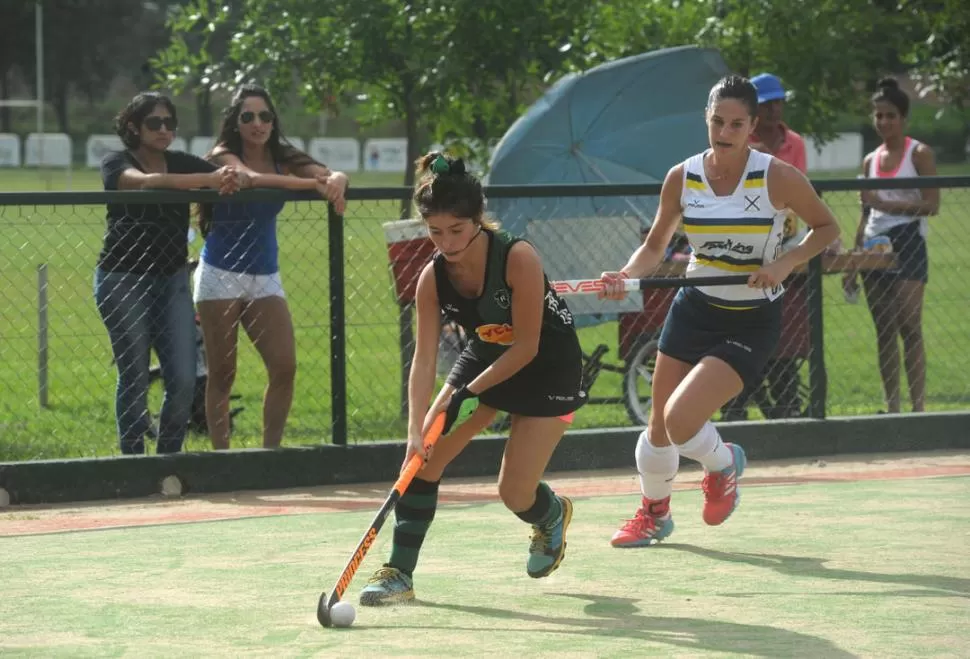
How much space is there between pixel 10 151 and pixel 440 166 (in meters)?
50.6

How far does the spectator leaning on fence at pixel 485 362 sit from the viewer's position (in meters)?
5.44

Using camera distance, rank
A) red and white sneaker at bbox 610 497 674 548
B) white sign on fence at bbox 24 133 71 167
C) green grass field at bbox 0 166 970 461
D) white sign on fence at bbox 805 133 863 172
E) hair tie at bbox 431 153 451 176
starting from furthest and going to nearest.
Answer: white sign on fence at bbox 805 133 863 172 < white sign on fence at bbox 24 133 71 167 < green grass field at bbox 0 166 970 461 < red and white sneaker at bbox 610 497 674 548 < hair tie at bbox 431 153 451 176

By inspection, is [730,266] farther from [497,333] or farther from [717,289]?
[497,333]

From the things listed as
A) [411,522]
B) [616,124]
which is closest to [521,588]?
[411,522]

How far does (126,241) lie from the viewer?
26.2 feet

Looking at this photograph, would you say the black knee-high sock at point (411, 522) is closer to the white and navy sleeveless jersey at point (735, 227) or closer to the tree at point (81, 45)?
the white and navy sleeveless jersey at point (735, 227)

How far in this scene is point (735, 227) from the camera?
253 inches

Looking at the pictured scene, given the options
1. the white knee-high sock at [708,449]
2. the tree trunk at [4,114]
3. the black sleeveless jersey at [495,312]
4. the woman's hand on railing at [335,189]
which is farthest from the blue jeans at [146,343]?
the tree trunk at [4,114]

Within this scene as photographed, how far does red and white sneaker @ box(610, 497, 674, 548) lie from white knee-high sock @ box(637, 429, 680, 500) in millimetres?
37

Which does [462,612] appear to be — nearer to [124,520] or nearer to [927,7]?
[124,520]

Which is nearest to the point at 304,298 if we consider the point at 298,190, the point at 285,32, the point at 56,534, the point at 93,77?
the point at 285,32

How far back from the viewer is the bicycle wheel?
10250 mm

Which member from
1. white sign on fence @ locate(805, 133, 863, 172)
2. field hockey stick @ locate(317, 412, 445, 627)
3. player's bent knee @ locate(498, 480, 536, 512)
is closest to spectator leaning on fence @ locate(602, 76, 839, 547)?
player's bent knee @ locate(498, 480, 536, 512)

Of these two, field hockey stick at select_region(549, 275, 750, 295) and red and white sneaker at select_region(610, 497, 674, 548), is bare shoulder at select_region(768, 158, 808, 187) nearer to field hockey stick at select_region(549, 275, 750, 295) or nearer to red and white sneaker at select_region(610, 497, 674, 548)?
field hockey stick at select_region(549, 275, 750, 295)
